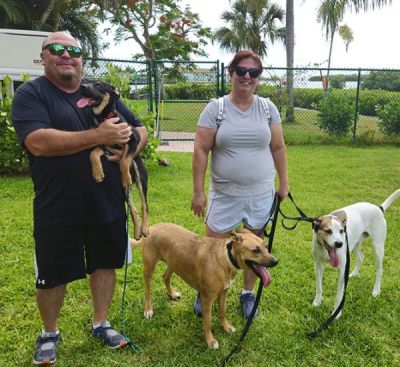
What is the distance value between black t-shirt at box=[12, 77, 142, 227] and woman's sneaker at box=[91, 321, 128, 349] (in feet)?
3.18

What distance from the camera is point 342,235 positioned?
3281 mm

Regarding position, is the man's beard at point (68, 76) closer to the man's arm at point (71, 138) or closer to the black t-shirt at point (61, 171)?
the black t-shirt at point (61, 171)

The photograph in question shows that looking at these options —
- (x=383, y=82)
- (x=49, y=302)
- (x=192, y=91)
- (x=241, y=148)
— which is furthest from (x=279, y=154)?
(x=383, y=82)

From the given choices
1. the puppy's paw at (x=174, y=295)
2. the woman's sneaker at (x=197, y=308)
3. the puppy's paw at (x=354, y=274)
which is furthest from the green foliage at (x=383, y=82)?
the woman's sneaker at (x=197, y=308)

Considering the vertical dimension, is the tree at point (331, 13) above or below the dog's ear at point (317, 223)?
above

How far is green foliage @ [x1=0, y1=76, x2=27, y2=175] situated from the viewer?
7184mm

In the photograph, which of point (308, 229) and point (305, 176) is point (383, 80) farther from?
point (308, 229)

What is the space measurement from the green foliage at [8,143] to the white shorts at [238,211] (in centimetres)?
527

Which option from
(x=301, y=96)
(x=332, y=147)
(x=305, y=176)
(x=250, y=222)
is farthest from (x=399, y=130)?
(x=250, y=222)

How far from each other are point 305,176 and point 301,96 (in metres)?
6.77

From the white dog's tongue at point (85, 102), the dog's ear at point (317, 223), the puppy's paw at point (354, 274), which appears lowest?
the puppy's paw at point (354, 274)

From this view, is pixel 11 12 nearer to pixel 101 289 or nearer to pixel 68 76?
pixel 68 76

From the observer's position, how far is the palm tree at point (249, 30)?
1114 inches

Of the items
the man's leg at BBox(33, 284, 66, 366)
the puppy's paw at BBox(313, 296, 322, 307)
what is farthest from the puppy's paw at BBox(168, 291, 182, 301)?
the puppy's paw at BBox(313, 296, 322, 307)
